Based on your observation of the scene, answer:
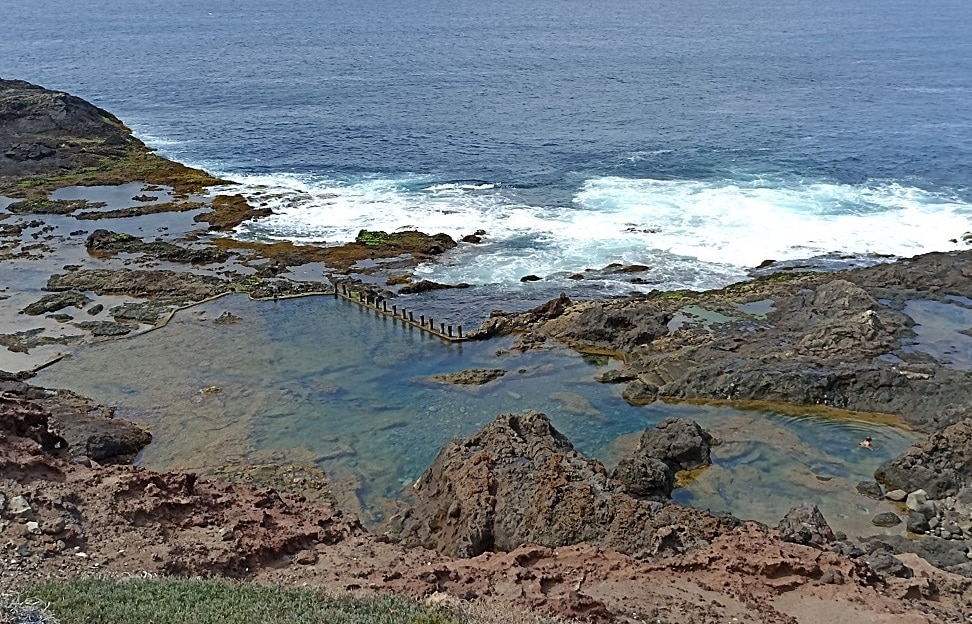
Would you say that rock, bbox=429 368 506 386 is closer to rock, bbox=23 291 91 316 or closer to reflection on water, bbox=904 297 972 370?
reflection on water, bbox=904 297 972 370

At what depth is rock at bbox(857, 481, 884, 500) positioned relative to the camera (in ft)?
84.8

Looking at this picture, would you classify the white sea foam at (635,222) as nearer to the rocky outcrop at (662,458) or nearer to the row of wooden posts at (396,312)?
the row of wooden posts at (396,312)

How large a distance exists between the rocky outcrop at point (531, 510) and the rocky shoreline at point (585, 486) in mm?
65

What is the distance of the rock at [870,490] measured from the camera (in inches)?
1018

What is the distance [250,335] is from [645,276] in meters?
23.0

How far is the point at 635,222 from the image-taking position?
5703cm

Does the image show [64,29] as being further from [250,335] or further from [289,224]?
[250,335]

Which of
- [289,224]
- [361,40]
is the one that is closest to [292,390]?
[289,224]

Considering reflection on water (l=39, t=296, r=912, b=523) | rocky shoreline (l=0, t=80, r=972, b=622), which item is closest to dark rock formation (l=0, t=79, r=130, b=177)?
rocky shoreline (l=0, t=80, r=972, b=622)

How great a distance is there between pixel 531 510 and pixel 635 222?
123ft

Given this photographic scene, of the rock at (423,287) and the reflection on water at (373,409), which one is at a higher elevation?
the rock at (423,287)

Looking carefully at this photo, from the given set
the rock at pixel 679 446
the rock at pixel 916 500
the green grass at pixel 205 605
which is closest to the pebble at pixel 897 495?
the rock at pixel 916 500

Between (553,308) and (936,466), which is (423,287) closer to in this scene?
(553,308)

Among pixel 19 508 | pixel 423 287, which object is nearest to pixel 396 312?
pixel 423 287
